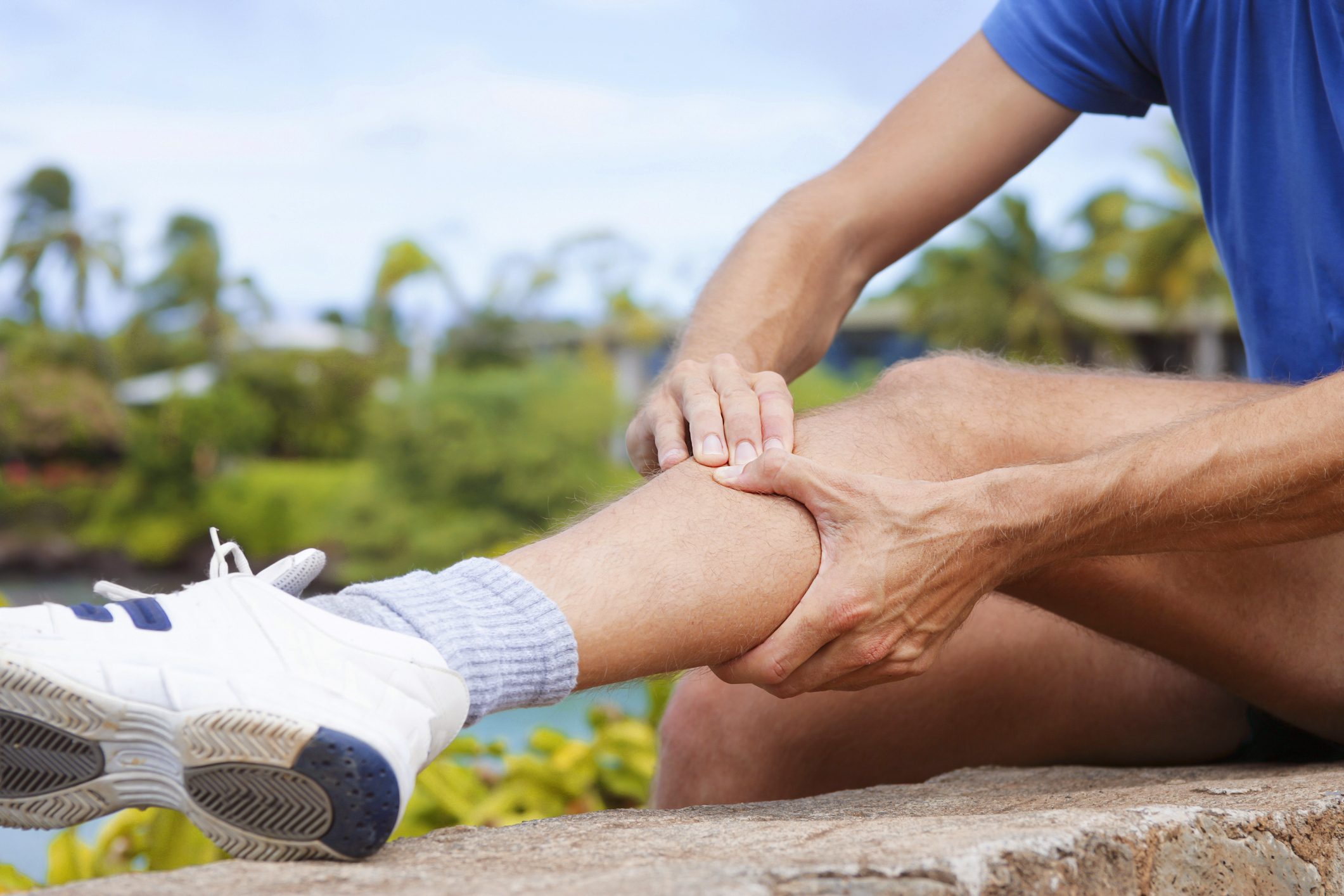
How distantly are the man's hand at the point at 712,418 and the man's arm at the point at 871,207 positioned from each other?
0.19 meters

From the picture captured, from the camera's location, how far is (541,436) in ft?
65.1

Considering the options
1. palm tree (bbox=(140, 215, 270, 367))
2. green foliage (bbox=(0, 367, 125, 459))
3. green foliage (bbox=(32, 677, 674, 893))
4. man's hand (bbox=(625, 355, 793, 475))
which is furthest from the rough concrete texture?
palm tree (bbox=(140, 215, 270, 367))

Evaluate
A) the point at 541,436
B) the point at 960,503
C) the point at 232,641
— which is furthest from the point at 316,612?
the point at 541,436

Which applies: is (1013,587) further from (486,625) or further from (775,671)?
(486,625)

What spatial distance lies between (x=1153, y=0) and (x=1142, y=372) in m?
0.60

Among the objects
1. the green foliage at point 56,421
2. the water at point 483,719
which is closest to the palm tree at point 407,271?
the green foliage at point 56,421

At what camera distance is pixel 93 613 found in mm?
942

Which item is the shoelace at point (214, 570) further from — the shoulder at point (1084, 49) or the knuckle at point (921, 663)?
the shoulder at point (1084, 49)

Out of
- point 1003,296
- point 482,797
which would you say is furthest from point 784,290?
point 1003,296

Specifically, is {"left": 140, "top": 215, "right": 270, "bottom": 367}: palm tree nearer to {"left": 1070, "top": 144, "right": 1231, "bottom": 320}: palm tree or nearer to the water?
Answer: the water

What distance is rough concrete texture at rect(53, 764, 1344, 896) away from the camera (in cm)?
86

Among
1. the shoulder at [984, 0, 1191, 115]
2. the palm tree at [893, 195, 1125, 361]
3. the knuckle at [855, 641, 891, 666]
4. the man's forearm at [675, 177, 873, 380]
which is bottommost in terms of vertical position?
the palm tree at [893, 195, 1125, 361]

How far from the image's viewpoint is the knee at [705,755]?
61.9 inches

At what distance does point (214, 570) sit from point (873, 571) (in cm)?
64
